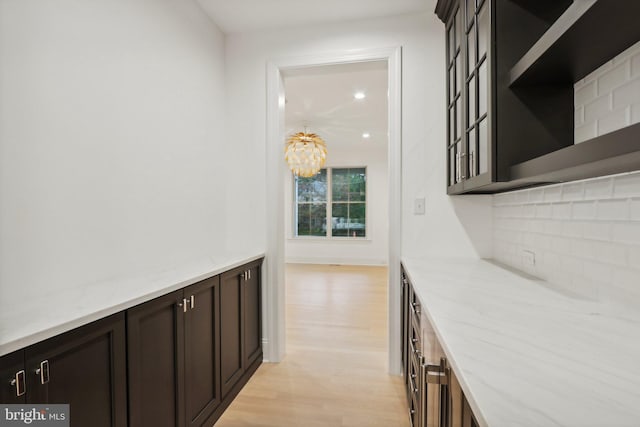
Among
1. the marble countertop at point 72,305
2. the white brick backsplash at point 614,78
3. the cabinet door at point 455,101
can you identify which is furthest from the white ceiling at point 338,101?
the marble countertop at point 72,305

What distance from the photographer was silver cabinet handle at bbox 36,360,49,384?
0.93 metres

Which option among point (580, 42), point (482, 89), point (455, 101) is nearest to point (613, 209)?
point (580, 42)

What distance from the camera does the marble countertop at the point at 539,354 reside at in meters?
0.53

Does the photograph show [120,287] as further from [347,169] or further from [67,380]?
[347,169]

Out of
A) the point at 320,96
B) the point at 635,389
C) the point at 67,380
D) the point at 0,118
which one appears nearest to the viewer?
the point at 635,389

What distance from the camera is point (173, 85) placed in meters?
2.15

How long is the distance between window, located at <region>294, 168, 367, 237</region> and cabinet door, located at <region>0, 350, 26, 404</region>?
6800 millimetres

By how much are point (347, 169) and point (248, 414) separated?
608 cm

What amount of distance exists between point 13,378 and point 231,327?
1.29 metres

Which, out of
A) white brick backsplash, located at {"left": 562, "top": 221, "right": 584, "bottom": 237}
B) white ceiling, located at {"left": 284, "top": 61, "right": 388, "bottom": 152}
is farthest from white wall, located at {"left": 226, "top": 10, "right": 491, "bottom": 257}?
white brick backsplash, located at {"left": 562, "top": 221, "right": 584, "bottom": 237}

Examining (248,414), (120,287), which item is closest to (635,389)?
(120,287)

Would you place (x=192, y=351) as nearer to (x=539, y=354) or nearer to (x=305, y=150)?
(x=539, y=354)

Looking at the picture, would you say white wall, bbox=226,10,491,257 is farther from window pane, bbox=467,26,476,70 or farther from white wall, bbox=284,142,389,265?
white wall, bbox=284,142,389,265

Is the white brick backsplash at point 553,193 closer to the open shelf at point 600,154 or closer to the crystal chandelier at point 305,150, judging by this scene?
the open shelf at point 600,154
